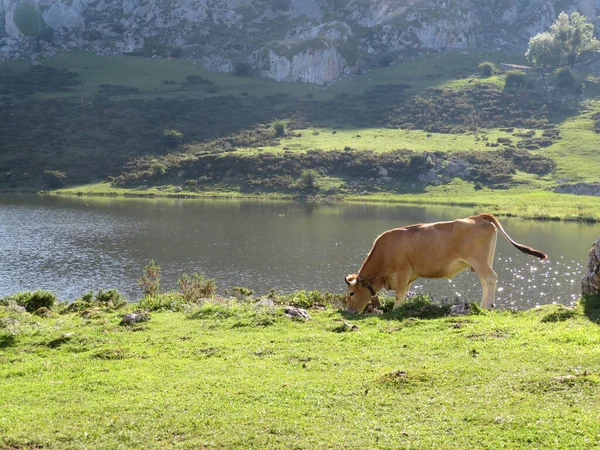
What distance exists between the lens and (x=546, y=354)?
11250mm

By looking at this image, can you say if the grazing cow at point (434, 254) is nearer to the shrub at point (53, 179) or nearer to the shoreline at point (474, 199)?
the shoreline at point (474, 199)

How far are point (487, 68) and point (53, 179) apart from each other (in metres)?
133

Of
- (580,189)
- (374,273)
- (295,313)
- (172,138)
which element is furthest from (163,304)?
(172,138)

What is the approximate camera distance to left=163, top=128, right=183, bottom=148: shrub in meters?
127

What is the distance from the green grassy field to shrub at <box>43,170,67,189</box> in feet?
317

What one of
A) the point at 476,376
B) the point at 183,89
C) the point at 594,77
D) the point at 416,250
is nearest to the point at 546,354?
the point at 476,376

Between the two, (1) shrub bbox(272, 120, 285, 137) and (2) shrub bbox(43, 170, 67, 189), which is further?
(1) shrub bbox(272, 120, 285, 137)

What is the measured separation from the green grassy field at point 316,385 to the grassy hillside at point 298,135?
245ft

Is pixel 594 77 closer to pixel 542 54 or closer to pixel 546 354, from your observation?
pixel 542 54

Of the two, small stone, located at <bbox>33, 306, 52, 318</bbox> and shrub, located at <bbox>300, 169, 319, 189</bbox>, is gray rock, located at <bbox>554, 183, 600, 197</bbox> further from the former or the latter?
small stone, located at <bbox>33, 306, 52, 318</bbox>

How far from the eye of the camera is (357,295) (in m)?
18.4

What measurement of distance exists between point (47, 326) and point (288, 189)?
88.8 m

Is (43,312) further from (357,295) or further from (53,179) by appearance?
(53,179)

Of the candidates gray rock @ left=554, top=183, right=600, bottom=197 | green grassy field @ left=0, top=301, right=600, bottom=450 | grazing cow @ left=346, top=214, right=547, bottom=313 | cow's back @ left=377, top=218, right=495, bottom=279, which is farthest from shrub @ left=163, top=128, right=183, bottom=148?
green grassy field @ left=0, top=301, right=600, bottom=450
